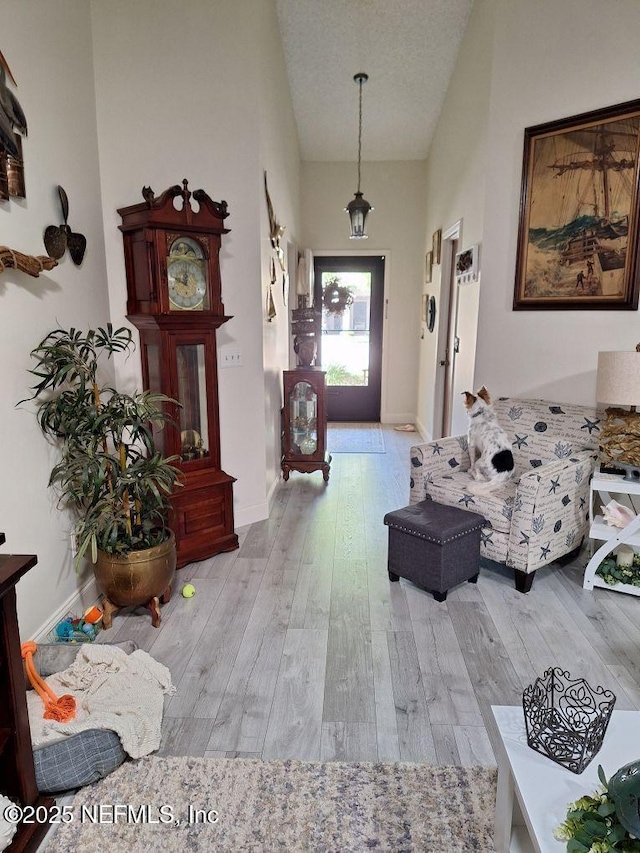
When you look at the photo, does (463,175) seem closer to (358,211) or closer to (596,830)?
(358,211)

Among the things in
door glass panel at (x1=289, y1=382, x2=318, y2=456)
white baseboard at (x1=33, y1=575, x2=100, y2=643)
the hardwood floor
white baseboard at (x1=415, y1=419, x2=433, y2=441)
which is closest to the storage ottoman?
the hardwood floor

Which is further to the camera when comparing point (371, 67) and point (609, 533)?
point (371, 67)

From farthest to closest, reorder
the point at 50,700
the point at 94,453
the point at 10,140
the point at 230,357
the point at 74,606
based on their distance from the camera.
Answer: the point at 230,357 → the point at 74,606 → the point at 94,453 → the point at 10,140 → the point at 50,700

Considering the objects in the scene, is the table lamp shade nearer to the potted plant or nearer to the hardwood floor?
the hardwood floor

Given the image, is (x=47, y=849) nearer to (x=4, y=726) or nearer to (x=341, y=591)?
(x=4, y=726)

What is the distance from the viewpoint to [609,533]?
9.18ft

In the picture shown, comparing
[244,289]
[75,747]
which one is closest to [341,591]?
[75,747]

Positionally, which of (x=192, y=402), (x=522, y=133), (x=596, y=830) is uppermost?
(x=522, y=133)

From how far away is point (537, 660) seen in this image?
7.42 ft

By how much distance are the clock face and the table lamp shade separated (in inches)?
79.5

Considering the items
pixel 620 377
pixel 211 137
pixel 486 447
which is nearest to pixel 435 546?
pixel 486 447

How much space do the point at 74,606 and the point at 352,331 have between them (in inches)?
203

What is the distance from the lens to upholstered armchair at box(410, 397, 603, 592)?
2744mm

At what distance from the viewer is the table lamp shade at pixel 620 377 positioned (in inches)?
103
